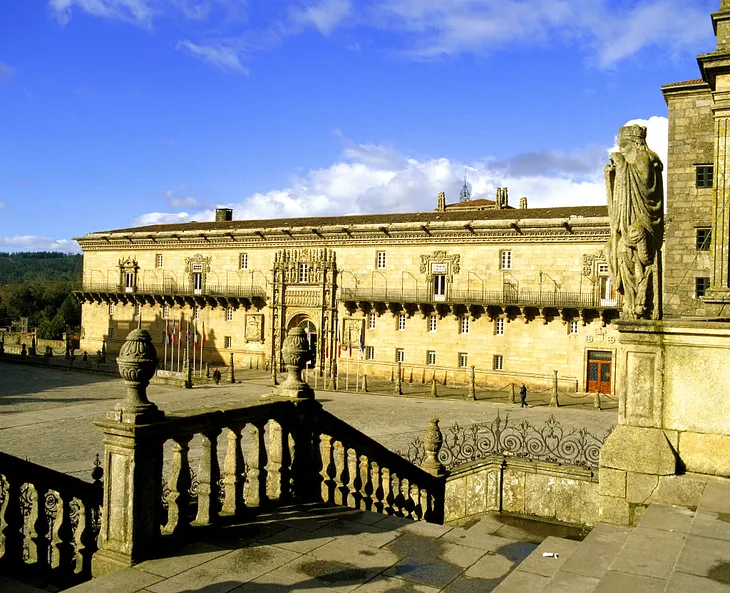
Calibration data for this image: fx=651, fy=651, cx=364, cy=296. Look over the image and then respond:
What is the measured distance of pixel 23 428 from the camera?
21703 millimetres

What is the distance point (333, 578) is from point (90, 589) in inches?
70.7

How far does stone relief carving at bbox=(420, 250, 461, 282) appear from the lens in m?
35.4

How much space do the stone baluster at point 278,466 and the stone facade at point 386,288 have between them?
27.0 m

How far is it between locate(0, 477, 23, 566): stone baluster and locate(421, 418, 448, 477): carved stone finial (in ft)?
21.7

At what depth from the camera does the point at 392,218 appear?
3997 cm

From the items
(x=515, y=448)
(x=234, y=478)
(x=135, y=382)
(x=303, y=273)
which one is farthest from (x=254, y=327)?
(x=135, y=382)

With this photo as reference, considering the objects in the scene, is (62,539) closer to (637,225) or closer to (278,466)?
(278,466)

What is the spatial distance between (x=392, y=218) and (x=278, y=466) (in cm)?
3375

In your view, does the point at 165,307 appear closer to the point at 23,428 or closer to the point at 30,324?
the point at 23,428

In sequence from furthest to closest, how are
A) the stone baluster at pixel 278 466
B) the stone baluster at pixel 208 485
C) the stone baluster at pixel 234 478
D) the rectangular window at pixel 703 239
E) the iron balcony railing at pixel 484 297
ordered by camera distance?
the iron balcony railing at pixel 484 297 < the rectangular window at pixel 703 239 < the stone baluster at pixel 278 466 < the stone baluster at pixel 234 478 < the stone baluster at pixel 208 485

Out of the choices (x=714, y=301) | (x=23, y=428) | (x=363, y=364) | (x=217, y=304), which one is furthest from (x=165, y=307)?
(x=714, y=301)

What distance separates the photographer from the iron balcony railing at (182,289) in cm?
4159

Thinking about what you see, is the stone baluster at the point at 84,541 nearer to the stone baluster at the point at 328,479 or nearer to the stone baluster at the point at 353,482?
the stone baluster at the point at 328,479

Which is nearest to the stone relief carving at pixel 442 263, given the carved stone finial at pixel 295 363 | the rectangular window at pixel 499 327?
the rectangular window at pixel 499 327
